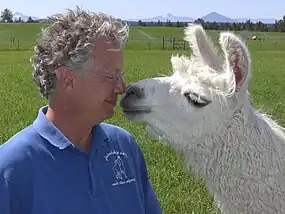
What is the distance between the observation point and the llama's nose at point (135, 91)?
2.37 m

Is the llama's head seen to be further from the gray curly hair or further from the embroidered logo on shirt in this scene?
the gray curly hair

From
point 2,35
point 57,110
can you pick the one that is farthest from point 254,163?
point 2,35

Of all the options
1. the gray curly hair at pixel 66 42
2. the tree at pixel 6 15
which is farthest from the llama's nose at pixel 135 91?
Result: the tree at pixel 6 15

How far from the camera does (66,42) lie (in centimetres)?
203

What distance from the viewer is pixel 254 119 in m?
2.43

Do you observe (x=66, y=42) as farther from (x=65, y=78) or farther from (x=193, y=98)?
(x=193, y=98)

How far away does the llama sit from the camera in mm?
2344

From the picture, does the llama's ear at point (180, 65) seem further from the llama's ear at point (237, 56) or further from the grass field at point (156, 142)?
the grass field at point (156, 142)

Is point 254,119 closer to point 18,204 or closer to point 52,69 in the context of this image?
point 52,69

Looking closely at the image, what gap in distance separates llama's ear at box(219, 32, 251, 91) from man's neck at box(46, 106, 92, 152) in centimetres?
62

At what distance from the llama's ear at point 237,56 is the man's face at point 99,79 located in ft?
1.47

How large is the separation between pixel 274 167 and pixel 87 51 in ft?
2.96

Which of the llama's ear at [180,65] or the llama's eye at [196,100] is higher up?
the llama's ear at [180,65]

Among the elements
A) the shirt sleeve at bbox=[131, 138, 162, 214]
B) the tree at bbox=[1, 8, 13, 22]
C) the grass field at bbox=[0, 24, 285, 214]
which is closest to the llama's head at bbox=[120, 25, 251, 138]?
the shirt sleeve at bbox=[131, 138, 162, 214]
